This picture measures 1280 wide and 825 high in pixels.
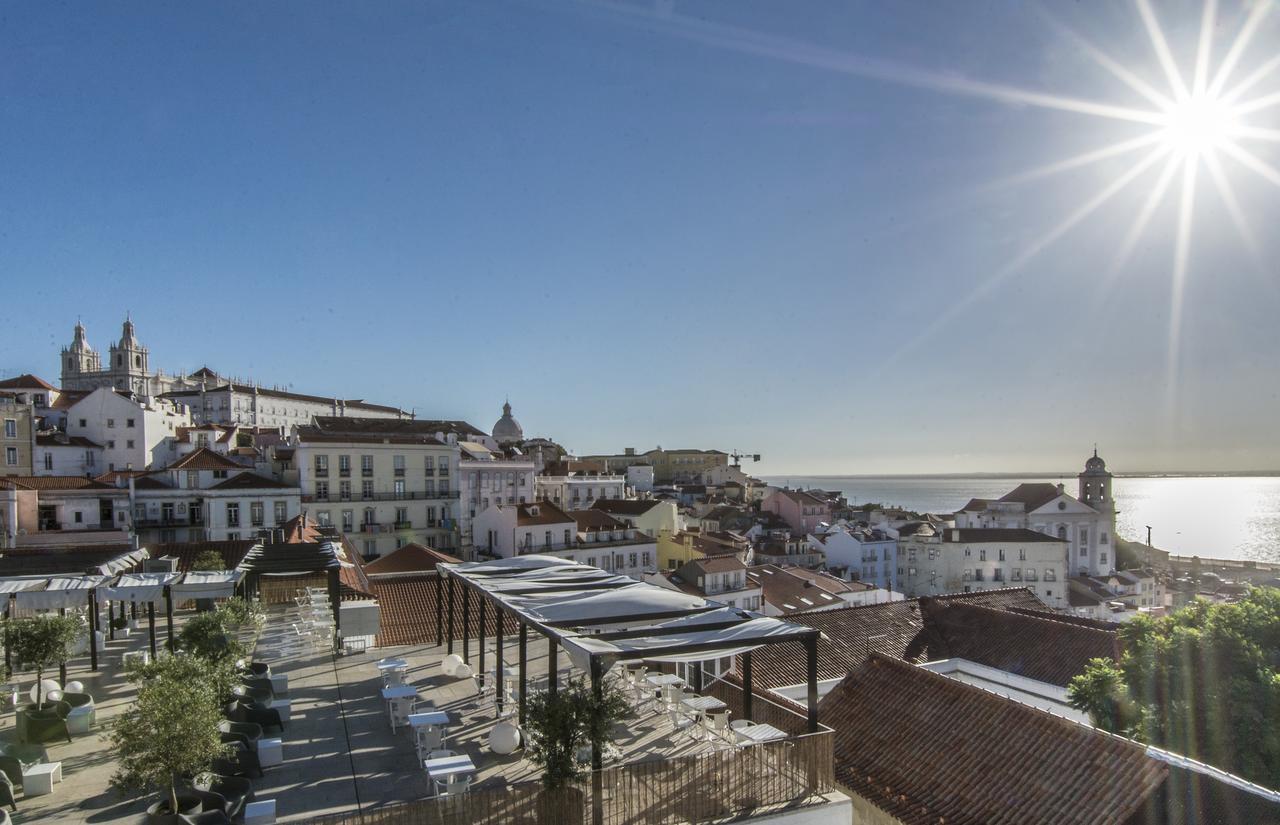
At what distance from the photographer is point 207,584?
14.1 m

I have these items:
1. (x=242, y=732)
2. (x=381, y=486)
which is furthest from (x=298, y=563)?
(x=381, y=486)

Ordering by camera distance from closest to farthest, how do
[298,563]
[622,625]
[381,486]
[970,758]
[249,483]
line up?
[622,625]
[970,758]
[298,563]
[249,483]
[381,486]

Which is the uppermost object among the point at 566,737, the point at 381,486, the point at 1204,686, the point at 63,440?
the point at 63,440

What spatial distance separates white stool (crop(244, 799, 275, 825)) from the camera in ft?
24.4

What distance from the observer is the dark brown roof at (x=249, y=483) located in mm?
43031

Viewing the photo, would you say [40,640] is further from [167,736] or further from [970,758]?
[970,758]

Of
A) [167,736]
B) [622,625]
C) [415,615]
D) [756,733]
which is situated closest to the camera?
[167,736]

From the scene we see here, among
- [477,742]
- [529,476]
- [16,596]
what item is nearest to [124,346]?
[529,476]

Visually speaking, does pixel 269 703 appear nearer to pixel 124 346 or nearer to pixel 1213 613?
pixel 1213 613

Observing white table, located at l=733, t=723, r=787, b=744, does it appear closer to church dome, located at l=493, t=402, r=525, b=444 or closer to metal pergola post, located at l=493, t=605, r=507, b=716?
metal pergola post, located at l=493, t=605, r=507, b=716

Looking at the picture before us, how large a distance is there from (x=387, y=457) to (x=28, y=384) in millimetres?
45146

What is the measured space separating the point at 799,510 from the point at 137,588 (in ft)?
259

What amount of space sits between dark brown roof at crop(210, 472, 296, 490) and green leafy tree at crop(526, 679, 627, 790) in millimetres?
41370

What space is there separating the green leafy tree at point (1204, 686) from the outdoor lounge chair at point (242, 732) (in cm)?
1424
